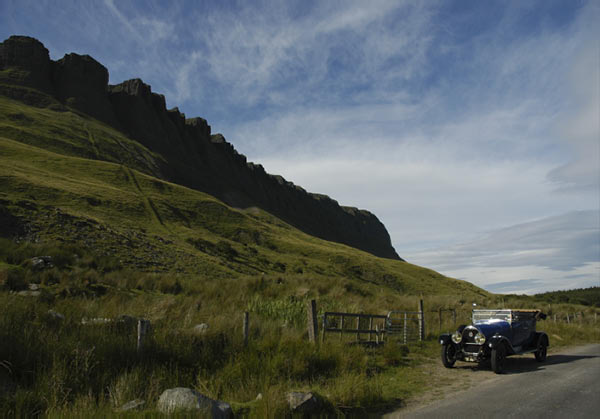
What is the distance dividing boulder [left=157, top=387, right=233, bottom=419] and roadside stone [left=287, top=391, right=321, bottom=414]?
42.8 inches

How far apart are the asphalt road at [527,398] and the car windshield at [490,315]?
5.95 ft

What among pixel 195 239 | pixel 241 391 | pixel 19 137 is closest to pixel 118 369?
pixel 241 391

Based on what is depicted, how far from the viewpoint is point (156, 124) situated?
145m

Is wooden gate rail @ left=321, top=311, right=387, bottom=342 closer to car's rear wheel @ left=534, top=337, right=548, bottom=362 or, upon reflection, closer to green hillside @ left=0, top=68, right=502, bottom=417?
green hillside @ left=0, top=68, right=502, bottom=417

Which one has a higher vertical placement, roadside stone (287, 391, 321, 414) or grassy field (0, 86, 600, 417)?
grassy field (0, 86, 600, 417)

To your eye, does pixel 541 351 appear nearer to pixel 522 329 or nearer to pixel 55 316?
pixel 522 329

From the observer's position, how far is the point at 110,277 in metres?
20.7

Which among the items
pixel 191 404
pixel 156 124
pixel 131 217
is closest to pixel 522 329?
pixel 191 404

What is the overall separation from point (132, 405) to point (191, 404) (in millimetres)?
1015

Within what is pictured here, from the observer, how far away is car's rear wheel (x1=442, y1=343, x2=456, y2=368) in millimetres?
12938

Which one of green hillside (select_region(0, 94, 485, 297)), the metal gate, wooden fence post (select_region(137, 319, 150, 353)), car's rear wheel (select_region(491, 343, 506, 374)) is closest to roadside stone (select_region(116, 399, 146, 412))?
wooden fence post (select_region(137, 319, 150, 353))

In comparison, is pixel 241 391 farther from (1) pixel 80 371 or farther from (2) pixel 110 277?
(2) pixel 110 277

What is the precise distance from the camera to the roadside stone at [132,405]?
19.7ft

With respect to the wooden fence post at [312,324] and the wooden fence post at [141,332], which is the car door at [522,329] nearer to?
the wooden fence post at [312,324]
